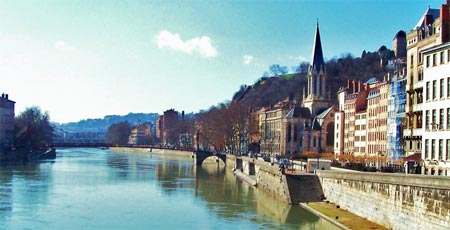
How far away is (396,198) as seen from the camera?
29.0m

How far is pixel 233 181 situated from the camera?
6781 centimetres

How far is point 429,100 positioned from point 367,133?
40080mm

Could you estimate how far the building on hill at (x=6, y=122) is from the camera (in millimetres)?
119125

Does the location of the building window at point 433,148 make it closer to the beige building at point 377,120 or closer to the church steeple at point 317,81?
the beige building at point 377,120

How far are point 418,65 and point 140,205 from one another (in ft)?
67.6

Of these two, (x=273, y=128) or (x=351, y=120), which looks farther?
(x=273, y=128)

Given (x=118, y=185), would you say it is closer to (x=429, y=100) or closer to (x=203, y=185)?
(x=203, y=185)

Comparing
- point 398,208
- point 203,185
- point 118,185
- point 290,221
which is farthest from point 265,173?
point 398,208

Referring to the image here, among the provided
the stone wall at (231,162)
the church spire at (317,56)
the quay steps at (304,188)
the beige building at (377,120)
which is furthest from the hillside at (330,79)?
the quay steps at (304,188)

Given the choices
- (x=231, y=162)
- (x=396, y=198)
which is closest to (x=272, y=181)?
(x=396, y=198)

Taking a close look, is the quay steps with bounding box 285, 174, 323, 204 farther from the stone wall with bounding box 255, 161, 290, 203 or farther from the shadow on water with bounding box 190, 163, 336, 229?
the shadow on water with bounding box 190, 163, 336, 229

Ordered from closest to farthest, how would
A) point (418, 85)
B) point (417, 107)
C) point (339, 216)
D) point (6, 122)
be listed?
point (339, 216) < point (417, 107) < point (418, 85) < point (6, 122)

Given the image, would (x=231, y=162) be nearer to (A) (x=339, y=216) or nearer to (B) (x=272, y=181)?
(B) (x=272, y=181)

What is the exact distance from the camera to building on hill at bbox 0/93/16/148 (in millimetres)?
119125
